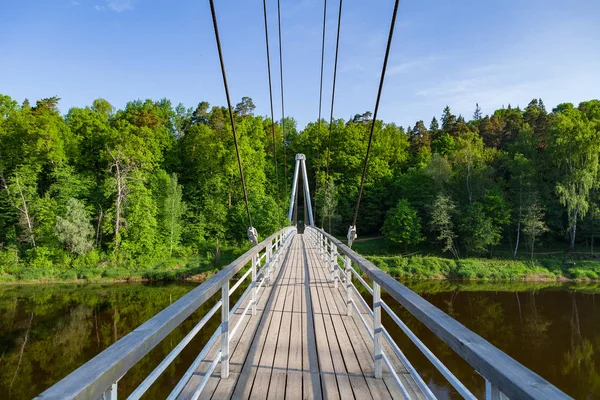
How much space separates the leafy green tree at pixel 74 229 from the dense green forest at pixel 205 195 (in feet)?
0.22

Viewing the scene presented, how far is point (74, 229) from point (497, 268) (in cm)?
2491

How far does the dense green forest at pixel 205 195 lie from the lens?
20875mm

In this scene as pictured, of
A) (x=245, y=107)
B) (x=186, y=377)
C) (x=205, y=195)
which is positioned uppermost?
(x=245, y=107)

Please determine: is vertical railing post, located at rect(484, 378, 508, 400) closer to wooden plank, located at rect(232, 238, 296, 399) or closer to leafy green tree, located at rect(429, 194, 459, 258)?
wooden plank, located at rect(232, 238, 296, 399)

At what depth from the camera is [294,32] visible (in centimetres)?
710

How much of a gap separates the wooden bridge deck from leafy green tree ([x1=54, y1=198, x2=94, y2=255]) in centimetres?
1929

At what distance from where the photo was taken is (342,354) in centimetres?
273

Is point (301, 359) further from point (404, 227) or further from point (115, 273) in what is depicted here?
point (404, 227)

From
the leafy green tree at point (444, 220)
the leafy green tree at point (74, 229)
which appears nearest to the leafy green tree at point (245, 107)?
the leafy green tree at point (74, 229)

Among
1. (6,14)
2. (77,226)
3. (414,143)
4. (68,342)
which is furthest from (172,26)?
(414,143)

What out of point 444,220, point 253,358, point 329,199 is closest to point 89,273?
point 329,199

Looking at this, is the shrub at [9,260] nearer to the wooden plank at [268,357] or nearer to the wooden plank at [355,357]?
the wooden plank at [268,357]

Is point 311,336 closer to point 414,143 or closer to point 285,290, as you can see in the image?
point 285,290

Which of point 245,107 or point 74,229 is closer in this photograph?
point 74,229
